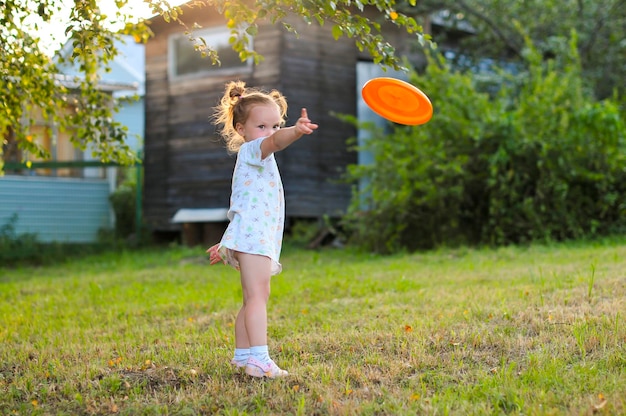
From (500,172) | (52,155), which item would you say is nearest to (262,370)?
(500,172)

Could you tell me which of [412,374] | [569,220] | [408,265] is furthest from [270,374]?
[569,220]

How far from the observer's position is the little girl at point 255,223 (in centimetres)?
358

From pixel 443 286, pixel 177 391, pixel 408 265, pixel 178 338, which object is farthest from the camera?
pixel 408 265

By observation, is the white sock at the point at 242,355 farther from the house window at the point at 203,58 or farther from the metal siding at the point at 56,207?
the metal siding at the point at 56,207

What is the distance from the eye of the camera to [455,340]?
163 inches

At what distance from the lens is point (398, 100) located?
4363mm

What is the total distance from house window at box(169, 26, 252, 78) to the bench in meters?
2.57

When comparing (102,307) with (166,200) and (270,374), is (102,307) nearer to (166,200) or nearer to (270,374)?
(270,374)

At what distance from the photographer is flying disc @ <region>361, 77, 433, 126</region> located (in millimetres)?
4164

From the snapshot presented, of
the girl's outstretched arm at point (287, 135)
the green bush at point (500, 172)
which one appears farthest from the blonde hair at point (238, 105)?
the green bush at point (500, 172)

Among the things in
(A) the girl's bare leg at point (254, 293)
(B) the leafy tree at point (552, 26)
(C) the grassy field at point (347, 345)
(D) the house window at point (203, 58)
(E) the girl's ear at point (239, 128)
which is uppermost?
(B) the leafy tree at point (552, 26)

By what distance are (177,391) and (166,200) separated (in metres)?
11.2

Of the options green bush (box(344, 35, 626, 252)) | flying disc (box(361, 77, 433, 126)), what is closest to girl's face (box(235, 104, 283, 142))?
flying disc (box(361, 77, 433, 126))

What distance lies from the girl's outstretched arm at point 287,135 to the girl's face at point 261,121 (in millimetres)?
228
